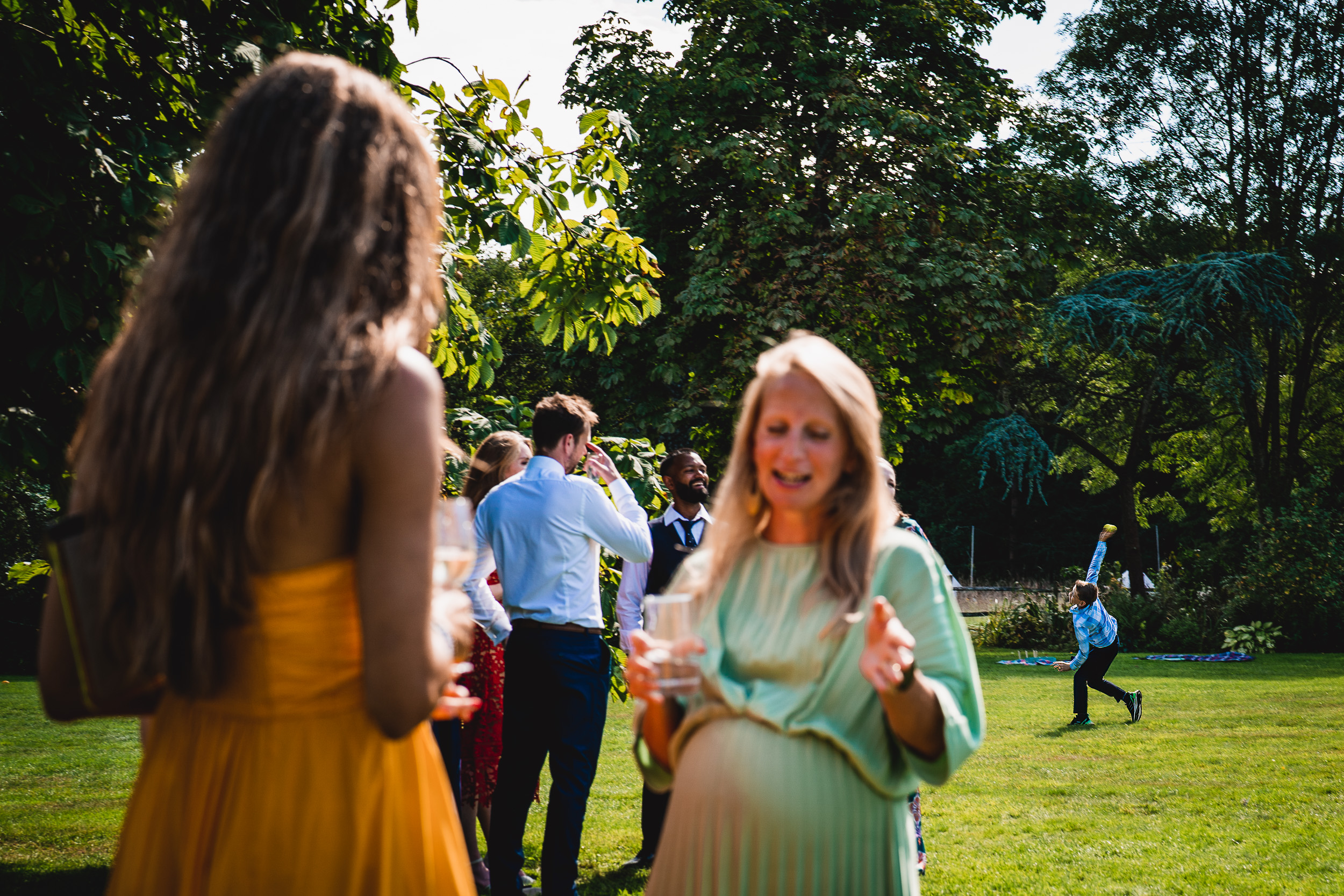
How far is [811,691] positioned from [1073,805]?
7.38 metres

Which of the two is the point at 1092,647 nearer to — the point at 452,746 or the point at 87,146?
the point at 452,746

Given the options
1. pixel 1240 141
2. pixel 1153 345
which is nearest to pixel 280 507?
pixel 1153 345

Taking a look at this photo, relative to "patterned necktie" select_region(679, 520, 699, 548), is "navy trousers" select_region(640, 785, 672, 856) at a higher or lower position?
lower

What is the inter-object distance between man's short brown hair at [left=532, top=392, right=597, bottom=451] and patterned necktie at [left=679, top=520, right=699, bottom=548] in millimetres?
1553

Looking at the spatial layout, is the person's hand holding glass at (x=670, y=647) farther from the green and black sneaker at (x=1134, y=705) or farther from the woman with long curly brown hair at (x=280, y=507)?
the green and black sneaker at (x=1134, y=705)

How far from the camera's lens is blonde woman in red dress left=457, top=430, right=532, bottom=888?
6355 mm

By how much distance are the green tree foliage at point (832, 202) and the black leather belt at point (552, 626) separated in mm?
12777

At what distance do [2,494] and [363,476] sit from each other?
854 cm

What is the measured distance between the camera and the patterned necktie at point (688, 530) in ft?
23.1

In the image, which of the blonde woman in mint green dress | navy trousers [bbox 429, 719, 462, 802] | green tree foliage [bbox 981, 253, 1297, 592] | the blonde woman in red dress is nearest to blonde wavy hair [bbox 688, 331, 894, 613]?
the blonde woman in mint green dress

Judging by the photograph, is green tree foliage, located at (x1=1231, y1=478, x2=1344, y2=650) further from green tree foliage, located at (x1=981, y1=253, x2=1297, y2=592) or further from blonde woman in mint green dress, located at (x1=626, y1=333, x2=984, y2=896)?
blonde woman in mint green dress, located at (x1=626, y1=333, x2=984, y2=896)

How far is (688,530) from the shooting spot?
23.2 feet

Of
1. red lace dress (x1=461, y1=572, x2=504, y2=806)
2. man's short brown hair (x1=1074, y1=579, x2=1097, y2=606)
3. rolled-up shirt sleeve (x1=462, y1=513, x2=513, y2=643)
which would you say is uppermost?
rolled-up shirt sleeve (x1=462, y1=513, x2=513, y2=643)

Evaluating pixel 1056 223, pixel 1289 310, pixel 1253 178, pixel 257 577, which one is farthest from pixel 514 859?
pixel 1253 178
